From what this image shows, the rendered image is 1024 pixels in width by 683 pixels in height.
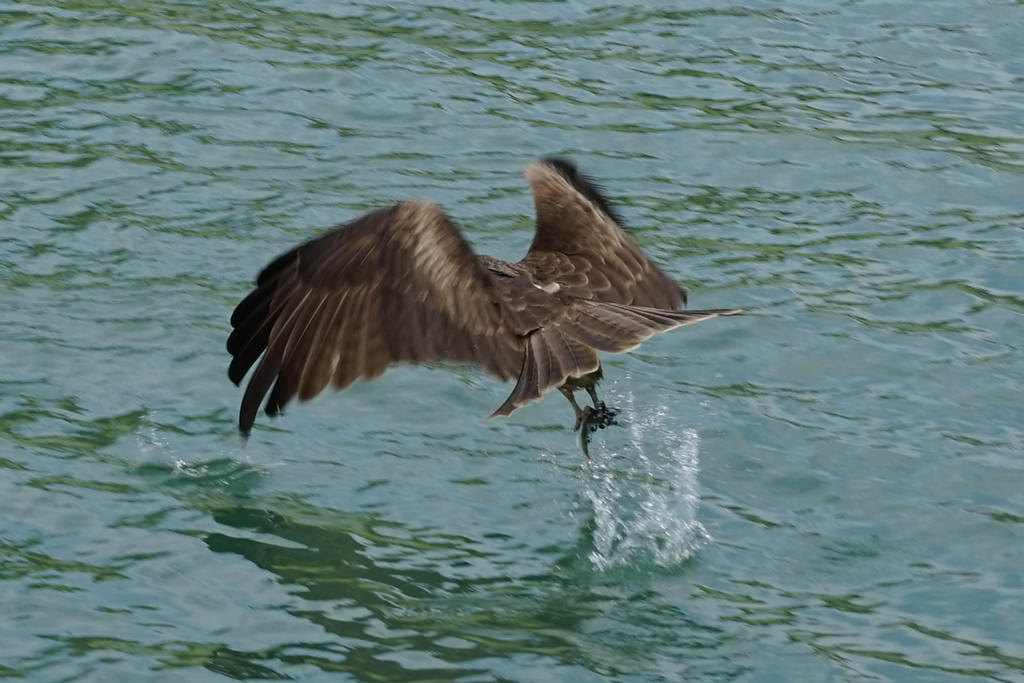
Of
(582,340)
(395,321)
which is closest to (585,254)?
(582,340)

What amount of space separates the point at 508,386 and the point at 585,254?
110 cm

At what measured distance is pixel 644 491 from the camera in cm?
788

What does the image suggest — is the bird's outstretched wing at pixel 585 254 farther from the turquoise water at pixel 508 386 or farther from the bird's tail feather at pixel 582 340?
the turquoise water at pixel 508 386

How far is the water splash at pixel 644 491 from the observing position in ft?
24.0

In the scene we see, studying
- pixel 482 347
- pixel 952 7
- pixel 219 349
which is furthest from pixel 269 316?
pixel 952 7

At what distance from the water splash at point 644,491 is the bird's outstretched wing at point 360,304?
1044 millimetres

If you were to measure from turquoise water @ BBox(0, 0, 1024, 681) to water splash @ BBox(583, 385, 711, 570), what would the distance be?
18mm

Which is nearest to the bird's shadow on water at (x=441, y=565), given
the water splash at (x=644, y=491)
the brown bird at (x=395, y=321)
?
the water splash at (x=644, y=491)

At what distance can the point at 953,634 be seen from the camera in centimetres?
665

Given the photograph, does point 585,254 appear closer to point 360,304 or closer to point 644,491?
point 644,491

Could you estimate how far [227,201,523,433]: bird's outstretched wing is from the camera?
6680mm

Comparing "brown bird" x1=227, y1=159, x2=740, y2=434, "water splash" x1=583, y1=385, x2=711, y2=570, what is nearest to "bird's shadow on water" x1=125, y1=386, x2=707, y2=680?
"water splash" x1=583, y1=385, x2=711, y2=570

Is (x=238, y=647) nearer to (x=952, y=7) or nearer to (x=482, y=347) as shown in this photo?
(x=482, y=347)

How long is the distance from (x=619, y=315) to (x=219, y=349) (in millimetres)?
2457
